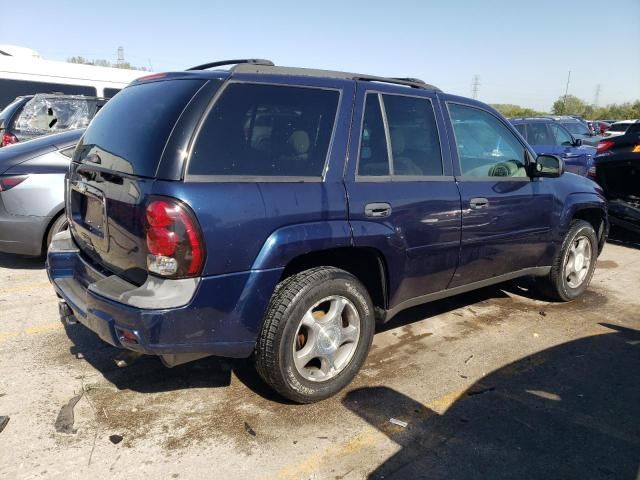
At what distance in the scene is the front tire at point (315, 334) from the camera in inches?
112

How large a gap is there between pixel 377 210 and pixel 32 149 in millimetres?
4043

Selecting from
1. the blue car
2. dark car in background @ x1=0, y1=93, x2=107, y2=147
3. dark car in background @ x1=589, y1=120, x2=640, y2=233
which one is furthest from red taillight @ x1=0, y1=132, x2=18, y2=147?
the blue car

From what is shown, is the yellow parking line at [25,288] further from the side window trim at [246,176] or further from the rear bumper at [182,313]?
the side window trim at [246,176]

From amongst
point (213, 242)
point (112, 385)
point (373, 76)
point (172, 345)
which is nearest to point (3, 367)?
point (112, 385)

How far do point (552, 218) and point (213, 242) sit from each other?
10.7 ft

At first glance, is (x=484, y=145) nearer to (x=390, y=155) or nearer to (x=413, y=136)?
(x=413, y=136)

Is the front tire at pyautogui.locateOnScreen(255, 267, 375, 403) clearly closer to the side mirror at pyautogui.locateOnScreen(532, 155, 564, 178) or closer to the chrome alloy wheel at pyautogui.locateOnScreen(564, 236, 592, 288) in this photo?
the side mirror at pyautogui.locateOnScreen(532, 155, 564, 178)

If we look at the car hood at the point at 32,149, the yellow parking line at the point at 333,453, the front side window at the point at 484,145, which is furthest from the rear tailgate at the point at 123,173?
the car hood at the point at 32,149

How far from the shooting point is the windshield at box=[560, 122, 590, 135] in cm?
1354

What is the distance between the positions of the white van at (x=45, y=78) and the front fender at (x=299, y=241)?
11.3 metres

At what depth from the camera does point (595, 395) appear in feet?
10.9

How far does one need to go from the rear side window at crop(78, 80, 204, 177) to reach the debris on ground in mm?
1390

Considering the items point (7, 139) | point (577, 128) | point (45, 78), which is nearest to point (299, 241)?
point (7, 139)

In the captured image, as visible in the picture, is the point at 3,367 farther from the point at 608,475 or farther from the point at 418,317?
the point at 608,475
